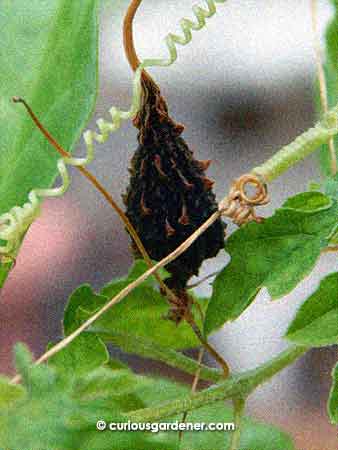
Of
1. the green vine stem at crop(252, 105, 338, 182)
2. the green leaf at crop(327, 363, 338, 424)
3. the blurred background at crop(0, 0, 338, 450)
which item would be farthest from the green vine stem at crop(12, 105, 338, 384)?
the blurred background at crop(0, 0, 338, 450)

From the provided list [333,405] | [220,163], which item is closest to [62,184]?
[333,405]

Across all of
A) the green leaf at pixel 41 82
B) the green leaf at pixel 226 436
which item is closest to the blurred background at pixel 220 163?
the green leaf at pixel 226 436

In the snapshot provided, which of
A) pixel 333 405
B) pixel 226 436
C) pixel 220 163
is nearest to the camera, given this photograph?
pixel 333 405

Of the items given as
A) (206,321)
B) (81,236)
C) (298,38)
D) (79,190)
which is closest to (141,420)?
(206,321)

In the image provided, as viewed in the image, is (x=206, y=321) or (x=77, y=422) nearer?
(x=77, y=422)

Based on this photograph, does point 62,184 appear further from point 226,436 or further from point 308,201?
point 226,436

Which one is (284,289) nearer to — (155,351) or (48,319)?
(155,351)

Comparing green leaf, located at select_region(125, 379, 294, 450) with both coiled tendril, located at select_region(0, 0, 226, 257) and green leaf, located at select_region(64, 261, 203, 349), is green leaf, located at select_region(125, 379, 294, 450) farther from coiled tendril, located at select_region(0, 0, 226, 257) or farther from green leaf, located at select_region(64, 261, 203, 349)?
coiled tendril, located at select_region(0, 0, 226, 257)
